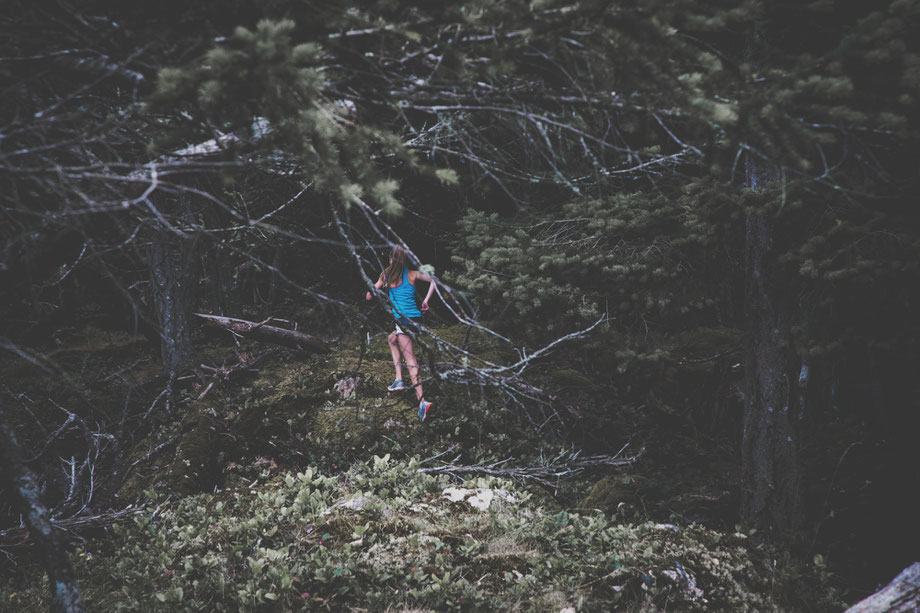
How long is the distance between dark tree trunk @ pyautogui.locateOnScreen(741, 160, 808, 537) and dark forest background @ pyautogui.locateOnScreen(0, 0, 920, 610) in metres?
0.03

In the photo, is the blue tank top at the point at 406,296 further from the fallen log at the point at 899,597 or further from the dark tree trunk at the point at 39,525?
the fallen log at the point at 899,597

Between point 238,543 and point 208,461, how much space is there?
246 cm

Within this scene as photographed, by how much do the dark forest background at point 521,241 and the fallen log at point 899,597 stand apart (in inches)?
34.2

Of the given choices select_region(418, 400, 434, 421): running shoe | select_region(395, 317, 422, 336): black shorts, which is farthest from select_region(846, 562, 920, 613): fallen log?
select_region(418, 400, 434, 421): running shoe

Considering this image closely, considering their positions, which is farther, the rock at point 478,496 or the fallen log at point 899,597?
the rock at point 478,496

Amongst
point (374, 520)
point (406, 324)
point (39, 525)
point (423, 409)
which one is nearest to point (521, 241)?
point (423, 409)

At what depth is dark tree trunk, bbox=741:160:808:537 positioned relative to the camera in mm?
5812

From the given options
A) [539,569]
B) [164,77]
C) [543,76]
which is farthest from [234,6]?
[539,569]

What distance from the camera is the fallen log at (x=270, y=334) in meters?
8.18

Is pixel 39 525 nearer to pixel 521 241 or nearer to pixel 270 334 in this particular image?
pixel 270 334

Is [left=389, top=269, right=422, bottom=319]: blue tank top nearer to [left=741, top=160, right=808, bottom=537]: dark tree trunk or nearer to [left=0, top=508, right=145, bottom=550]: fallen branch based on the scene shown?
[left=0, top=508, right=145, bottom=550]: fallen branch

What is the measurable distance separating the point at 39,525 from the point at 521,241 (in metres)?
5.80

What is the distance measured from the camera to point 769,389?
238 inches

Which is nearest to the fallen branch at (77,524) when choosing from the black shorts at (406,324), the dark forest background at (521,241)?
the dark forest background at (521,241)
